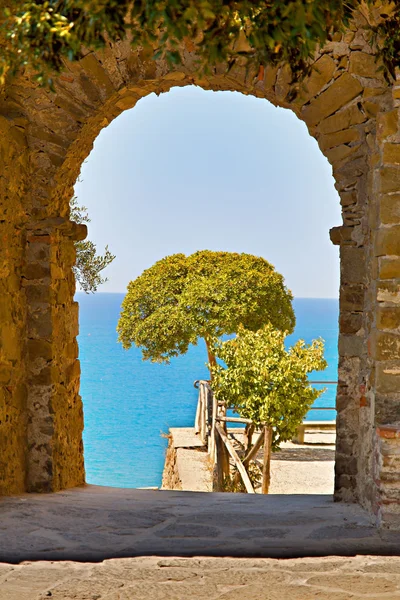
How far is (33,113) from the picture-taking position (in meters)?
4.84

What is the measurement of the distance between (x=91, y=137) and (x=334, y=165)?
1.75 metres

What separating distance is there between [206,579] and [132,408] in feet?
132

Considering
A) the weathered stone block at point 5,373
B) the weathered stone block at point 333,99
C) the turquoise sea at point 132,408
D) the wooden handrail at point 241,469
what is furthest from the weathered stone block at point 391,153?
the turquoise sea at point 132,408

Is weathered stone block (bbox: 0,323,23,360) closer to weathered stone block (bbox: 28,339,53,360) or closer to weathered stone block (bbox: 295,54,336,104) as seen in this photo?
weathered stone block (bbox: 28,339,53,360)

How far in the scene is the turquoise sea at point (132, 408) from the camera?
2811 centimetres

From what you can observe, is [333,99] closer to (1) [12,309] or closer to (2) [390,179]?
(2) [390,179]

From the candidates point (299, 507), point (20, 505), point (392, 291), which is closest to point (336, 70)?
point (392, 291)

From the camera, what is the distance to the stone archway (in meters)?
3.85

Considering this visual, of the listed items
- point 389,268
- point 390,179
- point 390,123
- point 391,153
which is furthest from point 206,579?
point 390,123

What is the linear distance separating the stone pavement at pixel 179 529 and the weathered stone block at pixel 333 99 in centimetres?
241

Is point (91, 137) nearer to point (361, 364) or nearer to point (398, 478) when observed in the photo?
point (361, 364)

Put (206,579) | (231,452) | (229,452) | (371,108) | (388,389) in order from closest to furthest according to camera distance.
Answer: (206,579) → (388,389) → (371,108) → (231,452) → (229,452)

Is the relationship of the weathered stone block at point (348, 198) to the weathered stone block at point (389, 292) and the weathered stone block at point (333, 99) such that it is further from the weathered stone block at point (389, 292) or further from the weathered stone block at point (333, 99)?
the weathered stone block at point (389, 292)

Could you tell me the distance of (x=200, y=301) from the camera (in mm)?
14281
